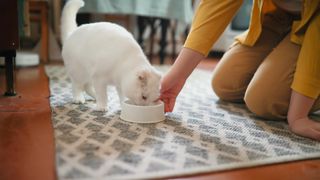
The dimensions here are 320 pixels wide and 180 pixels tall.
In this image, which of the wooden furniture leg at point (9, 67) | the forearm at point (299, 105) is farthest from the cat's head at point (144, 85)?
the wooden furniture leg at point (9, 67)

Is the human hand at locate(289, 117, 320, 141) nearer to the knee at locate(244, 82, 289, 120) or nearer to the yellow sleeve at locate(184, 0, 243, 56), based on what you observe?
the knee at locate(244, 82, 289, 120)

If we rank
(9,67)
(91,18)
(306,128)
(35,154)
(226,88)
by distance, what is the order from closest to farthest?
1. (35,154)
2. (306,128)
3. (9,67)
4. (226,88)
5. (91,18)

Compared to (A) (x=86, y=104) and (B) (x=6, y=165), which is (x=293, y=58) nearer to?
(A) (x=86, y=104)

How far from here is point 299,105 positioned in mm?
1154

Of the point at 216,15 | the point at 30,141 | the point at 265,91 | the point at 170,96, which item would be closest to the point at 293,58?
the point at 265,91

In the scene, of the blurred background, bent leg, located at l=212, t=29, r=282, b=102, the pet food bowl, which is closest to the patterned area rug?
the pet food bowl

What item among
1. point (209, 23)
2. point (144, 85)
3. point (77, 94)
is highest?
point (209, 23)

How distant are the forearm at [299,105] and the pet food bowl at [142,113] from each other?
1.41ft

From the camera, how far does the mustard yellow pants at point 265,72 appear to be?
1.28 metres

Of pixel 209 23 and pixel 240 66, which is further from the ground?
pixel 209 23

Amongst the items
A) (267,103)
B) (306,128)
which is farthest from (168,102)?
(306,128)

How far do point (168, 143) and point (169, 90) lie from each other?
32 centimetres

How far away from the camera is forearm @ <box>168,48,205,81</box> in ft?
3.97

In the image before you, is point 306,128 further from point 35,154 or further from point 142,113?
point 35,154
